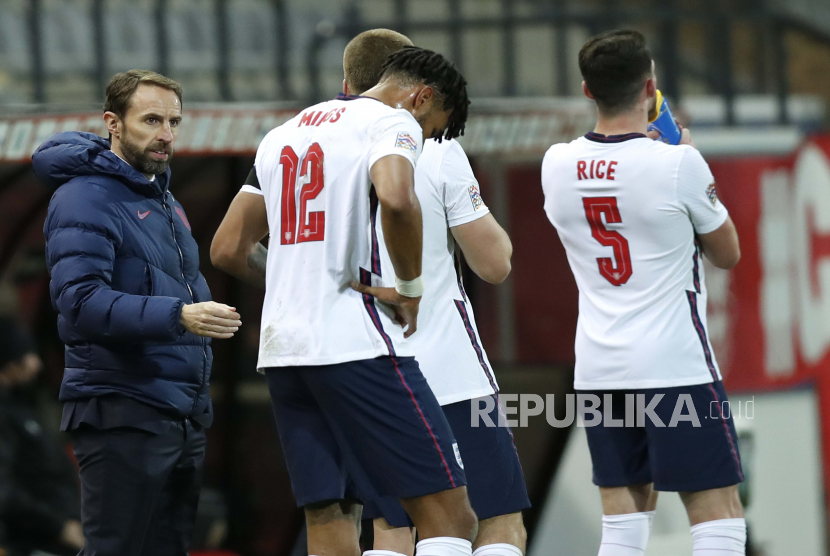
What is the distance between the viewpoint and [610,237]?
3.34m

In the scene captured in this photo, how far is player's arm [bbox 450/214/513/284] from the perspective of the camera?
3.15 metres

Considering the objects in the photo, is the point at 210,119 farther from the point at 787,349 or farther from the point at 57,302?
the point at 787,349

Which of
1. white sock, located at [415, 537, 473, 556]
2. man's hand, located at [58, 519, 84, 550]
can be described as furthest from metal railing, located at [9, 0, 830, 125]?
white sock, located at [415, 537, 473, 556]

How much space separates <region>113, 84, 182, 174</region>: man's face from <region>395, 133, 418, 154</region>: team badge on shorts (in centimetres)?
85

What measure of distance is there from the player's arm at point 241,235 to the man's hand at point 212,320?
0.19 metres

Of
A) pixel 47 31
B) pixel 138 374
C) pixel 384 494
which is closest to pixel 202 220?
pixel 47 31

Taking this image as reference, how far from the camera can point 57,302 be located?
2.98m

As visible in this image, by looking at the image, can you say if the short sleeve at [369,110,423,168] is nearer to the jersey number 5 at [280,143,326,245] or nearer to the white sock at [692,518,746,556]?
the jersey number 5 at [280,143,326,245]

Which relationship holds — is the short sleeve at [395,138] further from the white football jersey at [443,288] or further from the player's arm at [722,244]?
the player's arm at [722,244]

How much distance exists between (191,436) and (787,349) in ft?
17.0

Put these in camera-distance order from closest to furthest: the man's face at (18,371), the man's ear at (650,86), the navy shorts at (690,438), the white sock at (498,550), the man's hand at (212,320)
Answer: the man's hand at (212,320)
the white sock at (498,550)
the navy shorts at (690,438)
the man's ear at (650,86)
the man's face at (18,371)

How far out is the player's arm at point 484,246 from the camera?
10.3 feet

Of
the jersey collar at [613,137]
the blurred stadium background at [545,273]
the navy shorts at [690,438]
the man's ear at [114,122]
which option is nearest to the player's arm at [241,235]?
the man's ear at [114,122]

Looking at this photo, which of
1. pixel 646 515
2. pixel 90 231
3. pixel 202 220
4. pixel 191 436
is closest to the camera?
pixel 90 231
